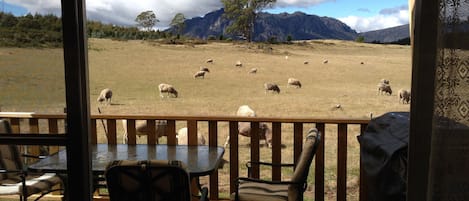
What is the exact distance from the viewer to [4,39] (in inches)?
61.7

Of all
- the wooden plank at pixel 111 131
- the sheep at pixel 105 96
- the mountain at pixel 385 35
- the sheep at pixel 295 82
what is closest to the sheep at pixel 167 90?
the sheep at pixel 105 96

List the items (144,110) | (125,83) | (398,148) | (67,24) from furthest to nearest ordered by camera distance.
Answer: (125,83) < (144,110) < (398,148) < (67,24)

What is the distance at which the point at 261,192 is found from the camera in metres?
2.99

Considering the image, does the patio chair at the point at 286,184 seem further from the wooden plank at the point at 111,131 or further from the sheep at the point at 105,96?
the sheep at the point at 105,96

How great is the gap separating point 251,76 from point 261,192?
4765 mm

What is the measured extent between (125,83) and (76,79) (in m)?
5.91

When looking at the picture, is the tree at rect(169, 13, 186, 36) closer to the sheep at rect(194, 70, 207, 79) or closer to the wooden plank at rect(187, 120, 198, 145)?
the sheep at rect(194, 70, 207, 79)

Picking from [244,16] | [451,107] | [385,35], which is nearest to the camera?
[451,107]

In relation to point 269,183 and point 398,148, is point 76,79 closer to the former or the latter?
point 398,148

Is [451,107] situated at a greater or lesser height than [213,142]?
greater

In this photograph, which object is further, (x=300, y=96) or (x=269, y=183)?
(x=300, y=96)

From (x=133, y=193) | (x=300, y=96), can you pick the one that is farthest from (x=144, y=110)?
(x=133, y=193)

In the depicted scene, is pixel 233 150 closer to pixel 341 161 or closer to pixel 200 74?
pixel 341 161

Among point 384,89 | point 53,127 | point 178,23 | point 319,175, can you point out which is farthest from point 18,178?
point 384,89
